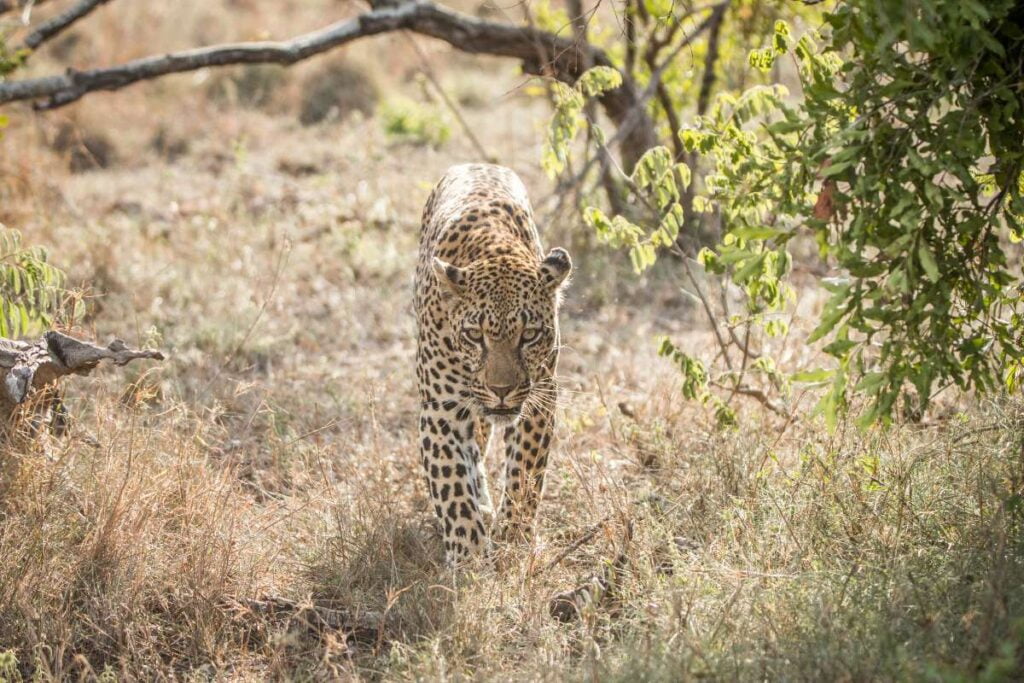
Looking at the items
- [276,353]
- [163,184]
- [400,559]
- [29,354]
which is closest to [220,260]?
[276,353]

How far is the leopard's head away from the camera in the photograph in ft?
20.8

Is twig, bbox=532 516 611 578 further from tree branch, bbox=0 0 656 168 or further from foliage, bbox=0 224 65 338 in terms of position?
tree branch, bbox=0 0 656 168

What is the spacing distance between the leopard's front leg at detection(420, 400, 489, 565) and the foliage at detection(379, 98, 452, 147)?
9.53 metres

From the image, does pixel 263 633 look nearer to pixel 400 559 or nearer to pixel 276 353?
pixel 400 559

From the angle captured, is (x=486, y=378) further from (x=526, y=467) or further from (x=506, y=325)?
(x=526, y=467)

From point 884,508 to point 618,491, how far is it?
4.44 ft

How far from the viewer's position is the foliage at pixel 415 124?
1619 centimetres

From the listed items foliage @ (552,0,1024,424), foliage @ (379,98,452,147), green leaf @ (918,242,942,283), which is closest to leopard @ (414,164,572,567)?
foliage @ (552,0,1024,424)

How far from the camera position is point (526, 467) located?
21.7 ft

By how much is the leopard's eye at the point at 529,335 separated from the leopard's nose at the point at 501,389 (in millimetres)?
291

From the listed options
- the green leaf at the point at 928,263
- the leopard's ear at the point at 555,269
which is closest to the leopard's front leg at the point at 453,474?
the leopard's ear at the point at 555,269

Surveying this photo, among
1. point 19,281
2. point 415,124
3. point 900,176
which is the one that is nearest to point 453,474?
point 19,281

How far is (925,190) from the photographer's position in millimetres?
4918

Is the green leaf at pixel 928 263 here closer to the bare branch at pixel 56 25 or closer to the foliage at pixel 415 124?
the bare branch at pixel 56 25
